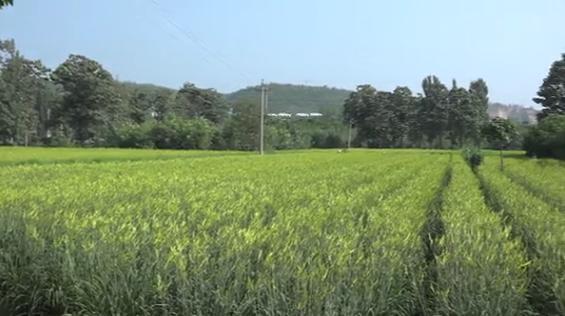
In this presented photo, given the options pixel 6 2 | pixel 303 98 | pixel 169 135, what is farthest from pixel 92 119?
pixel 6 2

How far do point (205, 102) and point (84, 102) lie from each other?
34.2 metres

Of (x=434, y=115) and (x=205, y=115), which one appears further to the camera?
(x=205, y=115)

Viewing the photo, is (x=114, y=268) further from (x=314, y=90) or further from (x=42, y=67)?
(x=314, y=90)

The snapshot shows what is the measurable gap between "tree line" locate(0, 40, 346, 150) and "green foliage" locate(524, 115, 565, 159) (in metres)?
34.6

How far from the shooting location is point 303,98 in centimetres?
16275

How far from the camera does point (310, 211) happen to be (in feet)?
30.4


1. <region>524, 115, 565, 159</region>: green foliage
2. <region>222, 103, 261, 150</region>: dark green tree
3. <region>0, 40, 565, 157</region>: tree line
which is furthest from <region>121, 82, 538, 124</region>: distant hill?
<region>524, 115, 565, 159</region>: green foliage

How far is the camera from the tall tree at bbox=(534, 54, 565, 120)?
267 feet

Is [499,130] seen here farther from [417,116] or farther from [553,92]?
[417,116]

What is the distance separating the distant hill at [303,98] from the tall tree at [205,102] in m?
26.8

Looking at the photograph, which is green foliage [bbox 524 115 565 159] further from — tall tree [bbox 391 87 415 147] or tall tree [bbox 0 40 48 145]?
tall tree [bbox 0 40 48 145]

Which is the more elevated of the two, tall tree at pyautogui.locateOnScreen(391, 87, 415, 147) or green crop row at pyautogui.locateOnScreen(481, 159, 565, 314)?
tall tree at pyautogui.locateOnScreen(391, 87, 415, 147)

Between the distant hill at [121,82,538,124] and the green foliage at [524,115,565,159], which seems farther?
the distant hill at [121,82,538,124]

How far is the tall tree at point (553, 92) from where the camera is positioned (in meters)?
81.2
